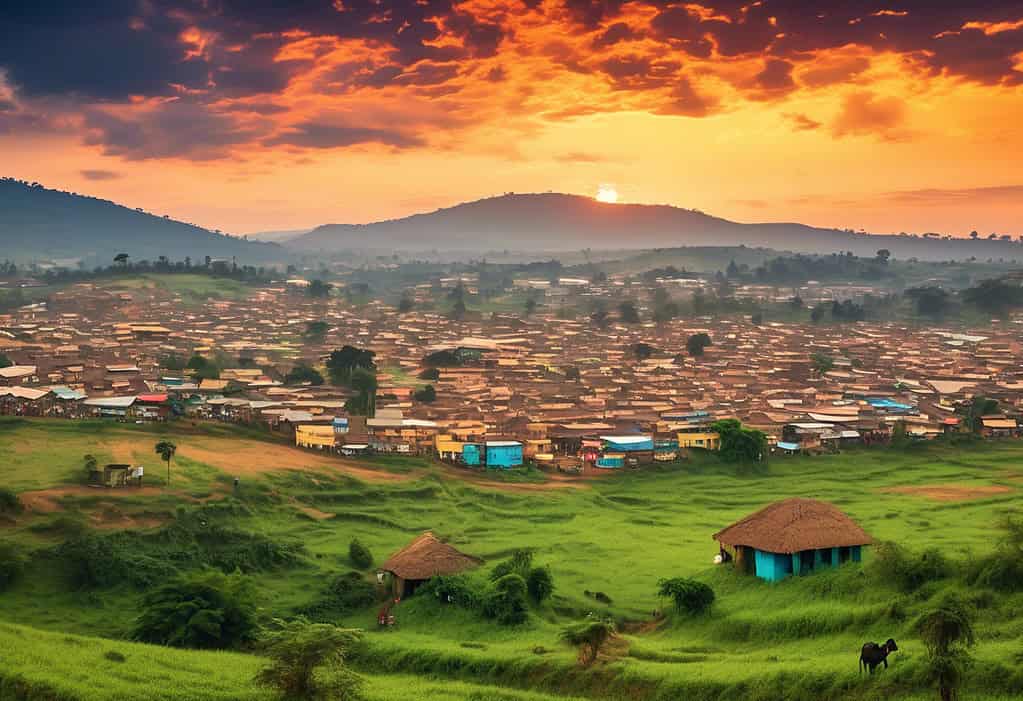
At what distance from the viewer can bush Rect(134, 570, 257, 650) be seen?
29344 mm

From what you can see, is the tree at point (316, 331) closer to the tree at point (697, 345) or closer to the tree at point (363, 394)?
the tree at point (363, 394)

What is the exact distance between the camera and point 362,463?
56.8 m

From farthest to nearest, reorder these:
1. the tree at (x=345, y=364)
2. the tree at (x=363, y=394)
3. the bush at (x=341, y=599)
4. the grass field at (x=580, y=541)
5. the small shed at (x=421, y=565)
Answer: the tree at (x=345, y=364) < the tree at (x=363, y=394) < the bush at (x=341, y=599) < the small shed at (x=421, y=565) < the grass field at (x=580, y=541)

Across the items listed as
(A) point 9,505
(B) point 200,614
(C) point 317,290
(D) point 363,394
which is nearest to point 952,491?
(B) point 200,614

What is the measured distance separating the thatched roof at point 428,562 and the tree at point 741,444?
2864 cm

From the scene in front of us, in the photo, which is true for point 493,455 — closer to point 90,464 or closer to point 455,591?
point 90,464

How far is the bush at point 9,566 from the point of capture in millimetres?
32719

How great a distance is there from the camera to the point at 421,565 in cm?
3341

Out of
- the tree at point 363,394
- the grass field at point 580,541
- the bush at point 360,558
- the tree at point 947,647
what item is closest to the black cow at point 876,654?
the grass field at point 580,541

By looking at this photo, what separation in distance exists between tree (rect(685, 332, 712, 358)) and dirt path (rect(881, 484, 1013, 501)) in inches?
2138

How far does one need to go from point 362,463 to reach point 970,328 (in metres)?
106

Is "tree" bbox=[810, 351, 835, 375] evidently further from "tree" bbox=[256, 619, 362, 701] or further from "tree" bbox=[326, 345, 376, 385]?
"tree" bbox=[256, 619, 362, 701]

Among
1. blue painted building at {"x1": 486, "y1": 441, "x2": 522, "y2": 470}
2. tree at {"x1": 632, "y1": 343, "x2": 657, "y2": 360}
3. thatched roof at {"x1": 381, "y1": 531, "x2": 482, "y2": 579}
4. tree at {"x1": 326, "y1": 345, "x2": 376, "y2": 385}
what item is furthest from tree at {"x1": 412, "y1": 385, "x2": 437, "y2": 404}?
thatched roof at {"x1": 381, "y1": 531, "x2": 482, "y2": 579}

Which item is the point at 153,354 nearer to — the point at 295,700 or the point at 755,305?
the point at 295,700
